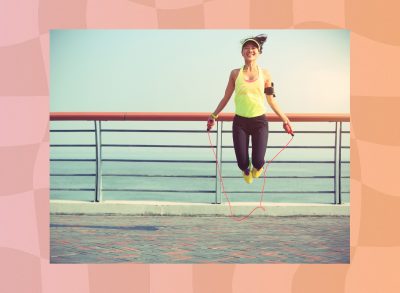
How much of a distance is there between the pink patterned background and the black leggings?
810 mm

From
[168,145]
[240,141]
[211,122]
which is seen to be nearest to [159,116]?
[168,145]

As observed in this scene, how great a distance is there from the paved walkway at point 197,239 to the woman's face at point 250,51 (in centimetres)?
168

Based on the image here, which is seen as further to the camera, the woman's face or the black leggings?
the black leggings

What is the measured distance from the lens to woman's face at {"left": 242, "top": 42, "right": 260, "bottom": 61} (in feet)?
16.7

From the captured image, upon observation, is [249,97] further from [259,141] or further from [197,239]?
[197,239]

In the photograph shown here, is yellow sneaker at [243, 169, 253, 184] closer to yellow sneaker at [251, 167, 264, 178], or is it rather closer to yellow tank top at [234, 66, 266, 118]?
yellow sneaker at [251, 167, 264, 178]

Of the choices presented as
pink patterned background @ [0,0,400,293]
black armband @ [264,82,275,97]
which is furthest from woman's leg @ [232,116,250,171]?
pink patterned background @ [0,0,400,293]

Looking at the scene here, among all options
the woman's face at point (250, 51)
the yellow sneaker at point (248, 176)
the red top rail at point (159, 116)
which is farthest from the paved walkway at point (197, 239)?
the woman's face at point (250, 51)

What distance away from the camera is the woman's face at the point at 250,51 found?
5.10 meters
